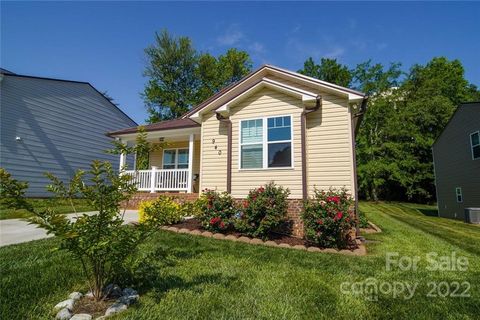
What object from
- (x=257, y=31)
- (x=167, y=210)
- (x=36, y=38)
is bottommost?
(x=167, y=210)

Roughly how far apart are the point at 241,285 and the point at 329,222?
128 inches

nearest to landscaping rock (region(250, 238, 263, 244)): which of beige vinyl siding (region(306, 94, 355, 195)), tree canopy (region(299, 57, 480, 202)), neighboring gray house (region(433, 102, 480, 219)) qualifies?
beige vinyl siding (region(306, 94, 355, 195))

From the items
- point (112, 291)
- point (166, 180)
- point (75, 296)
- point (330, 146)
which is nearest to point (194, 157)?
point (166, 180)

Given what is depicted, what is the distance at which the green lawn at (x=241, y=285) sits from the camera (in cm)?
283

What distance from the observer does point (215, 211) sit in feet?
24.1

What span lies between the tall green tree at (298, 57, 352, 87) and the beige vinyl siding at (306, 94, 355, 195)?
26.1m

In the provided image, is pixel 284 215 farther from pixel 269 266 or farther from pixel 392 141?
pixel 392 141

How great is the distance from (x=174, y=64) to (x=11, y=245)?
28135mm

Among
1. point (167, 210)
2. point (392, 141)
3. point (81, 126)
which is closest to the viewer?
point (167, 210)

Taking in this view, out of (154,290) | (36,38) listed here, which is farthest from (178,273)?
(36,38)

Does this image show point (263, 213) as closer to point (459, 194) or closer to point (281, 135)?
point (281, 135)

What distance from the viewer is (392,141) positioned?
29797mm

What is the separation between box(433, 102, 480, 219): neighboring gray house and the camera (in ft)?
49.5

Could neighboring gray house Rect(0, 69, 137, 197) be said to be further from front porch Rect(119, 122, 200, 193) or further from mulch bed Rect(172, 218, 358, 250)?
mulch bed Rect(172, 218, 358, 250)
